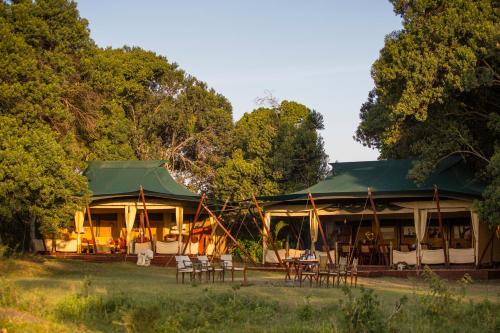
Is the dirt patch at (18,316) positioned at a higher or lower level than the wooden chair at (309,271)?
lower

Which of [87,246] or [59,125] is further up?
[59,125]

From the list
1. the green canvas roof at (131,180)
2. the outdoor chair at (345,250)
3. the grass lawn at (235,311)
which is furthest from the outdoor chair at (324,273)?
A: the green canvas roof at (131,180)

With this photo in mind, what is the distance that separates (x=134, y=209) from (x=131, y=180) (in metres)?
1.10

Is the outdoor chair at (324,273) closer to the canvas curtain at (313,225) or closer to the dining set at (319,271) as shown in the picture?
the dining set at (319,271)

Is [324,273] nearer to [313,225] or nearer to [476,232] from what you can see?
[476,232]

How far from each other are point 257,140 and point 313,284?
16.4 metres

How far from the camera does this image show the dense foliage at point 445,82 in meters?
20.7

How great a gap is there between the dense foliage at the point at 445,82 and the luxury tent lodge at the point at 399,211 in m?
0.99

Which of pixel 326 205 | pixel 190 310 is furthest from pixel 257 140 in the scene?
pixel 190 310

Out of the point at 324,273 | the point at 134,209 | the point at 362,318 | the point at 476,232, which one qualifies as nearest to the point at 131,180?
the point at 134,209

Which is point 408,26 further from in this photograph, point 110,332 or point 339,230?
point 110,332

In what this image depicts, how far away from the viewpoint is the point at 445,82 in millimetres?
21156

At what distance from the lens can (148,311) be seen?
11953 millimetres

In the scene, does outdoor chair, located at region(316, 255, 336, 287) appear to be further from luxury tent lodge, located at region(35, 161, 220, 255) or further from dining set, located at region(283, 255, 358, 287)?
luxury tent lodge, located at region(35, 161, 220, 255)
